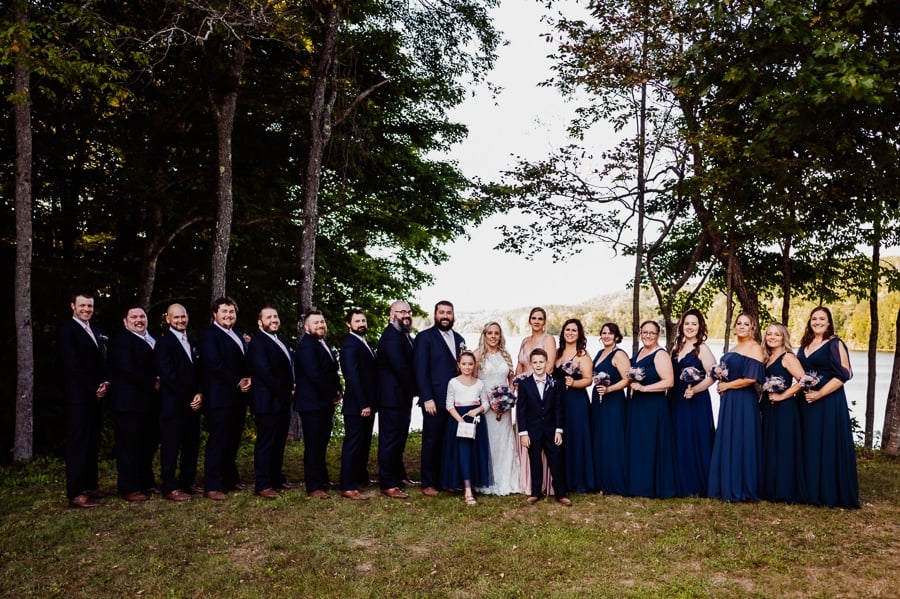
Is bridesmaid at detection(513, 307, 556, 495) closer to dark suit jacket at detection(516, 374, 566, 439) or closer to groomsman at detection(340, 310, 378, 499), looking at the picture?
dark suit jacket at detection(516, 374, 566, 439)

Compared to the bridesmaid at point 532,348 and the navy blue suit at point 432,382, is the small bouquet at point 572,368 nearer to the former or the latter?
the bridesmaid at point 532,348

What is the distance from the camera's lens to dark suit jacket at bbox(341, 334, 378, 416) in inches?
297

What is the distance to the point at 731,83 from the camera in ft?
27.9

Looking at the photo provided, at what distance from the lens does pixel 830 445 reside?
23.2ft

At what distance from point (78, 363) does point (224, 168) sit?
5.03 metres

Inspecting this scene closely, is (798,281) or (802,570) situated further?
(798,281)

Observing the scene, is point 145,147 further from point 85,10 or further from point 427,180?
point 427,180

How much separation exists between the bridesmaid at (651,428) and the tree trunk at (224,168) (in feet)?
22.6

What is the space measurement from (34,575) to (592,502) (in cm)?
512

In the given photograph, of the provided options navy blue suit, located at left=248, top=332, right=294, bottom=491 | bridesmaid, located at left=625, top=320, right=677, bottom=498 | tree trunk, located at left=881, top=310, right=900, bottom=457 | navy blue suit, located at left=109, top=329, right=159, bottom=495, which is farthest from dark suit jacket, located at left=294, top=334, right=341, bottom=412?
tree trunk, located at left=881, top=310, right=900, bottom=457

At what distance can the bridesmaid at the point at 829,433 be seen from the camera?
7027 millimetres

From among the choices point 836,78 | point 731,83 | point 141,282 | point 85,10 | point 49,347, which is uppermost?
point 85,10

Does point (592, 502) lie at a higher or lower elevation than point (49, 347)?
lower

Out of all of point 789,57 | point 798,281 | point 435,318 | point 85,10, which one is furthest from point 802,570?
point 798,281
